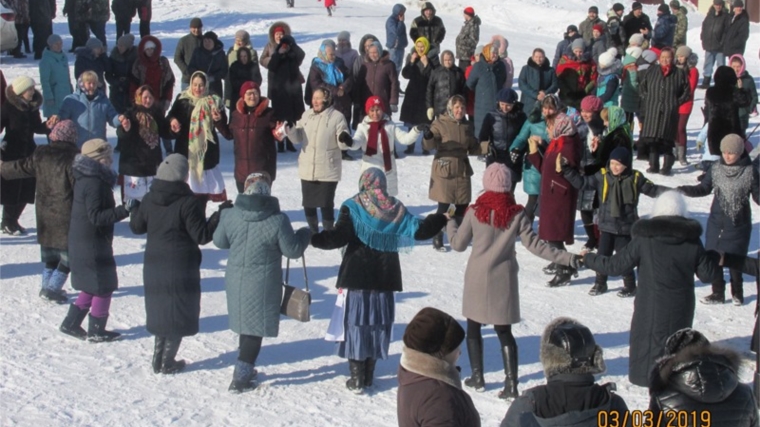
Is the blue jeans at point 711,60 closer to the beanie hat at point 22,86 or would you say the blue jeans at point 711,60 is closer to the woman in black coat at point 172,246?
the beanie hat at point 22,86

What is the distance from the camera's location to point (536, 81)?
14.4 metres

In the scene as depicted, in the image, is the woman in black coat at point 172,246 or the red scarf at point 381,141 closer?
the woman in black coat at point 172,246

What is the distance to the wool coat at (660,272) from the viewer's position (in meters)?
6.98

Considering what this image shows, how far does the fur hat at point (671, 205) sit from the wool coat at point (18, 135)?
6.12 m

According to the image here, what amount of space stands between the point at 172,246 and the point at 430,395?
341 cm

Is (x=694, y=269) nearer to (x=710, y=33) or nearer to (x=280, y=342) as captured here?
(x=280, y=342)

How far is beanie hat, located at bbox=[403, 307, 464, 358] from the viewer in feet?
15.2

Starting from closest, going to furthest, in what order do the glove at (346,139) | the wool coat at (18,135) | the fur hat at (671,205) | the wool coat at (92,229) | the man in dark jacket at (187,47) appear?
the fur hat at (671,205), the wool coat at (92,229), the glove at (346,139), the wool coat at (18,135), the man in dark jacket at (187,47)

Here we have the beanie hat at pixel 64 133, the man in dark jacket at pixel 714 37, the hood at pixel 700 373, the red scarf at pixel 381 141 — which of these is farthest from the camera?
the man in dark jacket at pixel 714 37

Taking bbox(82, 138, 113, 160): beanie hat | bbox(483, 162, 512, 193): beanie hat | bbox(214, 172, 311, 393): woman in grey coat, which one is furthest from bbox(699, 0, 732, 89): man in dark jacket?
bbox(214, 172, 311, 393): woman in grey coat

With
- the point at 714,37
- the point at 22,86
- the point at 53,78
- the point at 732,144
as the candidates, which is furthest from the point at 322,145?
the point at 714,37

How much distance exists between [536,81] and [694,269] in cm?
766

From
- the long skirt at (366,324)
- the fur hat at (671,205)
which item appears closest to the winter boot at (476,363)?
the long skirt at (366,324)

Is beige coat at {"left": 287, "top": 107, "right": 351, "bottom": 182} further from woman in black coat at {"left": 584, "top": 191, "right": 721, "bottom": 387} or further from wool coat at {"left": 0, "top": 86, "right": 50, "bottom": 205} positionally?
woman in black coat at {"left": 584, "top": 191, "right": 721, "bottom": 387}
